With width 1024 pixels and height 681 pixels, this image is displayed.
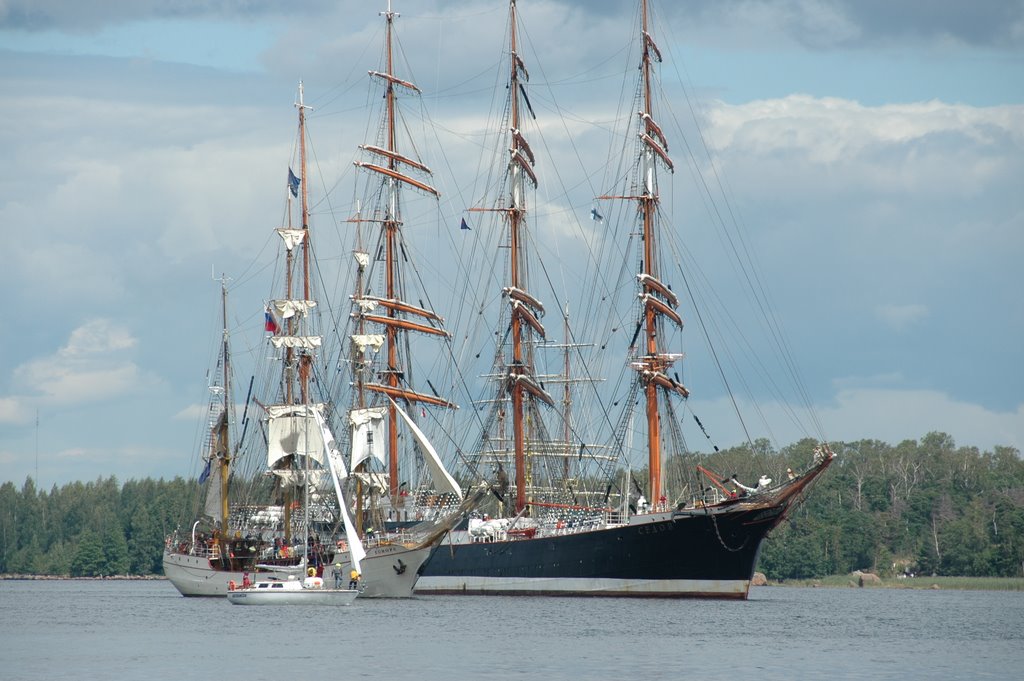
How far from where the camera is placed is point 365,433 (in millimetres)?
109562

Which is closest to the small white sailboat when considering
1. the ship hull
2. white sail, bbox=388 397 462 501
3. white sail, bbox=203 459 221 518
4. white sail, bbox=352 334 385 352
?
white sail, bbox=388 397 462 501

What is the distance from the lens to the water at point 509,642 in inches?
2269

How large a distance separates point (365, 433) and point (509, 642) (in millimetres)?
43064

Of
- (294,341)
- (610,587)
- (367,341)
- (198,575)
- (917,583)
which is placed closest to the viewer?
(610,587)

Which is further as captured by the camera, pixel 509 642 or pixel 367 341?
pixel 367 341

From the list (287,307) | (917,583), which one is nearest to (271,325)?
(287,307)

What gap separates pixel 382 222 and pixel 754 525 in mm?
37710

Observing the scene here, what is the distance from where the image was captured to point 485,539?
110 m

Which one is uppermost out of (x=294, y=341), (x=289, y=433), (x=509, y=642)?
(x=294, y=341)

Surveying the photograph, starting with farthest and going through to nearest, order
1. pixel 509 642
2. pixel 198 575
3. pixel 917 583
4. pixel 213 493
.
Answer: pixel 917 583, pixel 213 493, pixel 198 575, pixel 509 642

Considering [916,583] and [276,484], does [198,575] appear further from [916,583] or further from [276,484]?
[916,583]

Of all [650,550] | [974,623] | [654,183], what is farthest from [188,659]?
[654,183]

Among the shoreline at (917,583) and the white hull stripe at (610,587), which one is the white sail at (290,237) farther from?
the shoreline at (917,583)

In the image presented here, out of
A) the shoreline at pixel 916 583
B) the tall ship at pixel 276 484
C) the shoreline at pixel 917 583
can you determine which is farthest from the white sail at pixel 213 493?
the shoreline at pixel 916 583
